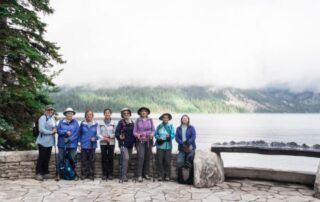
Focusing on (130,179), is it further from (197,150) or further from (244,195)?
(244,195)

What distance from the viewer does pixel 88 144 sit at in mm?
9055

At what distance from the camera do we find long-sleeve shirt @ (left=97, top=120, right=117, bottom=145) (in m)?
9.05

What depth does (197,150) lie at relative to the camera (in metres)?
8.77

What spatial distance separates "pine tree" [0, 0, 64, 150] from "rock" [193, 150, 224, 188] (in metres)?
5.09

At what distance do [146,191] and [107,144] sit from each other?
1.83m

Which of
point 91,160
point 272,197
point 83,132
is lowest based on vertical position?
point 272,197

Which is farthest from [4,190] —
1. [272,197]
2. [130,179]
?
[272,197]

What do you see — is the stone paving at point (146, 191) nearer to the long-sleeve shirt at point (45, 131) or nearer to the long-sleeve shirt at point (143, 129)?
the long-sleeve shirt at point (45, 131)

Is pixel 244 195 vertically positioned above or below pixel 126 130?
below

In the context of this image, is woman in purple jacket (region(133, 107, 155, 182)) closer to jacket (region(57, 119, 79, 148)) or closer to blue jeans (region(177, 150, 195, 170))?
blue jeans (region(177, 150, 195, 170))

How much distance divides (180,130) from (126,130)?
1.39 m

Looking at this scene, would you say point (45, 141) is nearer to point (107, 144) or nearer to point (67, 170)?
point (67, 170)

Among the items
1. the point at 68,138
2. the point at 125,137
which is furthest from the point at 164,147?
the point at 68,138

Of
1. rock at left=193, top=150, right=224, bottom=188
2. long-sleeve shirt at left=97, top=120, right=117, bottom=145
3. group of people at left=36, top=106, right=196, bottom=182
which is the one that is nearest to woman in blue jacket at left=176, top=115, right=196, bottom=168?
group of people at left=36, top=106, right=196, bottom=182
